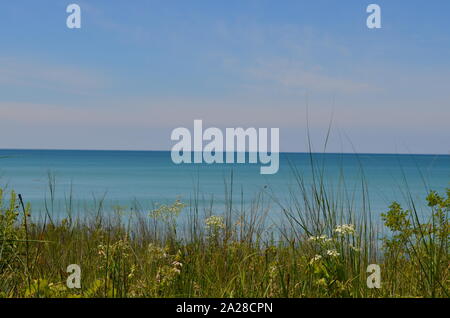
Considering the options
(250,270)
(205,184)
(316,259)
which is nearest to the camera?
(316,259)

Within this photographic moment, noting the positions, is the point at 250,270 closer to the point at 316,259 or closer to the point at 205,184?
the point at 316,259

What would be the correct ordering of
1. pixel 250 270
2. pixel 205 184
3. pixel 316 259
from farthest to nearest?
pixel 205 184 → pixel 250 270 → pixel 316 259

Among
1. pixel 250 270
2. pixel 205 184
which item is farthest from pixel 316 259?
pixel 205 184

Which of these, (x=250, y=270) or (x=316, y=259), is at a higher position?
(x=316, y=259)

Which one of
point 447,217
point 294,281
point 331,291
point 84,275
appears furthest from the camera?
point 447,217

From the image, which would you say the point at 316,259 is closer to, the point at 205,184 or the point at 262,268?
the point at 262,268

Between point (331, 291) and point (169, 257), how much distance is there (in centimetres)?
154

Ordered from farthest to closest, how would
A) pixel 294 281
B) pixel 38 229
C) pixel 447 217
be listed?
pixel 38 229 → pixel 447 217 → pixel 294 281

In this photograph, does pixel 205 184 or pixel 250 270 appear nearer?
pixel 250 270

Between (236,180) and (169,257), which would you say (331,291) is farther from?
(236,180)
